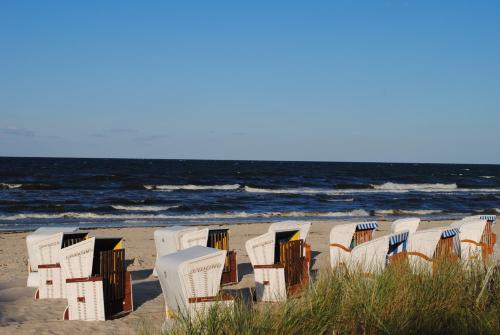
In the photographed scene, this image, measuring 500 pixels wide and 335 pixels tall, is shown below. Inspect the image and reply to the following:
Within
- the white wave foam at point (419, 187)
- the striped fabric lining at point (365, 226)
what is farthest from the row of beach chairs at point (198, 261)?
the white wave foam at point (419, 187)

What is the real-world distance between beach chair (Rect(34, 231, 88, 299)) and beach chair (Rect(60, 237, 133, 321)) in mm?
580

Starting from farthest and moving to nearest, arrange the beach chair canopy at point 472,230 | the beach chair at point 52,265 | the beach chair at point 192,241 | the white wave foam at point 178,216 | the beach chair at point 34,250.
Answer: the white wave foam at point 178,216 < the beach chair canopy at point 472,230 < the beach chair at point 192,241 < the beach chair at point 34,250 < the beach chair at point 52,265

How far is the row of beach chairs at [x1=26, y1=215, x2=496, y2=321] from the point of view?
587 centimetres

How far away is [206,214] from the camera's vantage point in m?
25.7

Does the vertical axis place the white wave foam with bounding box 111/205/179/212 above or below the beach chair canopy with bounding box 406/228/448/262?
below

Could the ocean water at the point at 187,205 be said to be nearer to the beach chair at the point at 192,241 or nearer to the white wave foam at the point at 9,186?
the white wave foam at the point at 9,186

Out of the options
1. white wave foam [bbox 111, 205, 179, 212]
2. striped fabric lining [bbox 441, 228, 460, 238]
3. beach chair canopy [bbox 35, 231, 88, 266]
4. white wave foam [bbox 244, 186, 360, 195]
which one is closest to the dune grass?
striped fabric lining [bbox 441, 228, 460, 238]

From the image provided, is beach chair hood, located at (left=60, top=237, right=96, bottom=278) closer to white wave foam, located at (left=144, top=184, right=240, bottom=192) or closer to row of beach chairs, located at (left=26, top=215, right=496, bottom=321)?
row of beach chairs, located at (left=26, top=215, right=496, bottom=321)

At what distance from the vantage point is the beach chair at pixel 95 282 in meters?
7.01

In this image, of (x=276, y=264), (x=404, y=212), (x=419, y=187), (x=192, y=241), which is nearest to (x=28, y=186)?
(x=404, y=212)

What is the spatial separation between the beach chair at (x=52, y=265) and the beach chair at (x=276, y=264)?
2706mm

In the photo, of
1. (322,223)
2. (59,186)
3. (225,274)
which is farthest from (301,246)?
(59,186)

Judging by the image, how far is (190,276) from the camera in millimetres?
5734

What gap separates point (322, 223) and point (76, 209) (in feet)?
38.4
